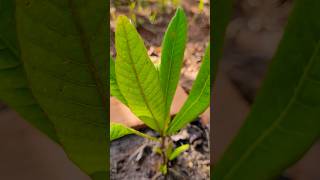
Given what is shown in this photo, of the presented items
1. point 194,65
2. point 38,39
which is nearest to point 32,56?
point 38,39

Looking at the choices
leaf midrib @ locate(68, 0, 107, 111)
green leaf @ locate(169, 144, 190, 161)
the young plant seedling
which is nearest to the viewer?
leaf midrib @ locate(68, 0, 107, 111)

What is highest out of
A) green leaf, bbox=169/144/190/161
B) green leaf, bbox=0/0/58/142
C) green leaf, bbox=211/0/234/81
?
green leaf, bbox=211/0/234/81

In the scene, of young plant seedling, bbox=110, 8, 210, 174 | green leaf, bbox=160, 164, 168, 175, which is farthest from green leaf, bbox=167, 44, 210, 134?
Answer: green leaf, bbox=160, 164, 168, 175

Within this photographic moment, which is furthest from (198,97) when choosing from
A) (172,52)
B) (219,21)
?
(219,21)

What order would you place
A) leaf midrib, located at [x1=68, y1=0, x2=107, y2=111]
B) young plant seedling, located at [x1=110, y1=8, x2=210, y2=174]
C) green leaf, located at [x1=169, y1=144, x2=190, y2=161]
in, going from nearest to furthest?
leaf midrib, located at [x1=68, y1=0, x2=107, y2=111] < young plant seedling, located at [x1=110, y1=8, x2=210, y2=174] < green leaf, located at [x1=169, y1=144, x2=190, y2=161]

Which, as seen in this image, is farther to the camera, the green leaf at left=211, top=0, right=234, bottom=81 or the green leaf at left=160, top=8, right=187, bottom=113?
the green leaf at left=160, top=8, right=187, bottom=113

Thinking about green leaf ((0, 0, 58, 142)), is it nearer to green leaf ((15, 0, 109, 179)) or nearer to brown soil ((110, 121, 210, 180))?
green leaf ((15, 0, 109, 179))

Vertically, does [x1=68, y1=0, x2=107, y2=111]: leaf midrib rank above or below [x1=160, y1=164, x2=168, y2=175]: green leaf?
above

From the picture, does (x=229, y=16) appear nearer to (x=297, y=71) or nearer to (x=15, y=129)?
(x=297, y=71)
